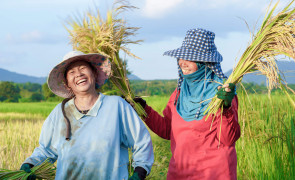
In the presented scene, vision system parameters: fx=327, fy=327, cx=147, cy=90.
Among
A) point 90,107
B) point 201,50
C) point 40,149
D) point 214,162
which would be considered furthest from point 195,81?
point 40,149

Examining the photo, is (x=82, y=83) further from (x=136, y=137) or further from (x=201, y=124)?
(x=201, y=124)

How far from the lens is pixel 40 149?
256 cm

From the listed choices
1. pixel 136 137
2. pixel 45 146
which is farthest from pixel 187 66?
pixel 45 146

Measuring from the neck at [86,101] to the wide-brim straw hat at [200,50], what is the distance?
838mm

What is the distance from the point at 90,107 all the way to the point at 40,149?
527mm

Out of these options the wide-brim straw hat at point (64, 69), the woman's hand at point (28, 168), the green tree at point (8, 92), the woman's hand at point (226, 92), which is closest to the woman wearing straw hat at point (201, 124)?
the woman's hand at point (226, 92)

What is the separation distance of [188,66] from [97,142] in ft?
3.50

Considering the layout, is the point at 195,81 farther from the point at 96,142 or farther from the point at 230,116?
the point at 96,142

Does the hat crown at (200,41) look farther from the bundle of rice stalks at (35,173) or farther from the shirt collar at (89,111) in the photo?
the bundle of rice stalks at (35,173)

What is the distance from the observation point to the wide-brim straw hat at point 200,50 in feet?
9.16

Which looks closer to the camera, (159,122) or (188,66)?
(188,66)

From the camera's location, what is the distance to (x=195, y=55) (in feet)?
9.18

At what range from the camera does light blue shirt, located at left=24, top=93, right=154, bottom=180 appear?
234 centimetres

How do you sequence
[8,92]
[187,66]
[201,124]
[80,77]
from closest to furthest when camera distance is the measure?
1. [80,77]
2. [201,124]
3. [187,66]
4. [8,92]
